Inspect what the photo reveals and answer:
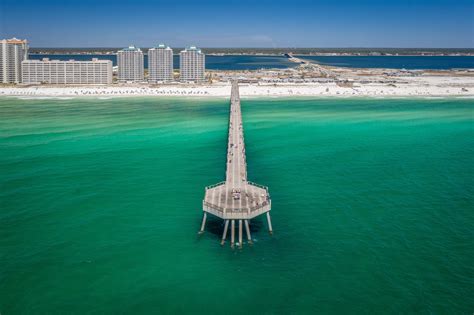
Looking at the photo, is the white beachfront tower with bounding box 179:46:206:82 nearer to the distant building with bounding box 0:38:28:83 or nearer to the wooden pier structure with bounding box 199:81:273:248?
the distant building with bounding box 0:38:28:83

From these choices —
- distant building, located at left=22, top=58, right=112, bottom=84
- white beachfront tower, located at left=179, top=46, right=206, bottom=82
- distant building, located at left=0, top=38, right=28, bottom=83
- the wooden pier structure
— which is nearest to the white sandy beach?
distant building, located at left=22, top=58, right=112, bottom=84

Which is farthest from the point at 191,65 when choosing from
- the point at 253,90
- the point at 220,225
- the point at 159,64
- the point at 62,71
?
the point at 220,225

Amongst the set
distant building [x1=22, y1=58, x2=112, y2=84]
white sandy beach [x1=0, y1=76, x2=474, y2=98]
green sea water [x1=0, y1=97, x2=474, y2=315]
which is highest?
distant building [x1=22, y1=58, x2=112, y2=84]

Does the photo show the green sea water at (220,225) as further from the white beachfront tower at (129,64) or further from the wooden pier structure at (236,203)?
the white beachfront tower at (129,64)

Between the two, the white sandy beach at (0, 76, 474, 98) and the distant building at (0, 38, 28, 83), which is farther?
the distant building at (0, 38, 28, 83)

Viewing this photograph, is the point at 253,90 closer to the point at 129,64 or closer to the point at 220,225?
the point at 129,64

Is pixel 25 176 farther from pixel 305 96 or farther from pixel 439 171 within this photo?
pixel 305 96

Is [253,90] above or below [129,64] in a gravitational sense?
below
